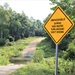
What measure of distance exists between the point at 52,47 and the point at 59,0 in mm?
34235

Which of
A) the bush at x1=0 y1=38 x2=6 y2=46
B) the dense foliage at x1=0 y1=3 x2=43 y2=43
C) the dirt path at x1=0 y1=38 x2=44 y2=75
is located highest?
the dense foliage at x1=0 y1=3 x2=43 y2=43

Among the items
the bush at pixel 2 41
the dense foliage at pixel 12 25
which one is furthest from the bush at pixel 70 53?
the bush at pixel 2 41

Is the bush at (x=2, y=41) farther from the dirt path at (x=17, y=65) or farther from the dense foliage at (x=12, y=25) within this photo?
the dirt path at (x=17, y=65)

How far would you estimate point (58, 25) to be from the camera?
9062 mm

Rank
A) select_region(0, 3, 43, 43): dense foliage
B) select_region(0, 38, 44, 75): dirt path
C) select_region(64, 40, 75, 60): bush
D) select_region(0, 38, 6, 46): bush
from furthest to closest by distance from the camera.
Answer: select_region(0, 38, 6, 46): bush, select_region(0, 3, 43, 43): dense foliage, select_region(64, 40, 75, 60): bush, select_region(0, 38, 44, 75): dirt path

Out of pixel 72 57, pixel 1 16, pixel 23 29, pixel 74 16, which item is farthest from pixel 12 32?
pixel 74 16

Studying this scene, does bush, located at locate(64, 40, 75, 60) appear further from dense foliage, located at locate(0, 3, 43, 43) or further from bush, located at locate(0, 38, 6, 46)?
bush, located at locate(0, 38, 6, 46)

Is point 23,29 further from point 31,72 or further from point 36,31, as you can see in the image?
point 31,72

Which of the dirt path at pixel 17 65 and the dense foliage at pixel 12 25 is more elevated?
the dense foliage at pixel 12 25

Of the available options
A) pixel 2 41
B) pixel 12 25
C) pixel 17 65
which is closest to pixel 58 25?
pixel 17 65

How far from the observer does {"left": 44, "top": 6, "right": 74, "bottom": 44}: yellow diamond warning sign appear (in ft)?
29.2

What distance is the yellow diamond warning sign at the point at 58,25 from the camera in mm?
8913

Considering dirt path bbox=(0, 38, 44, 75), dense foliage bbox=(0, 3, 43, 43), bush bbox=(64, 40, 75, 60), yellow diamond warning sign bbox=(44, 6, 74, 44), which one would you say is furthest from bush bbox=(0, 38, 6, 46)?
yellow diamond warning sign bbox=(44, 6, 74, 44)

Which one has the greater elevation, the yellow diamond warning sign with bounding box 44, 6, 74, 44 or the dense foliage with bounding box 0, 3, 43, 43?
the dense foliage with bounding box 0, 3, 43, 43
